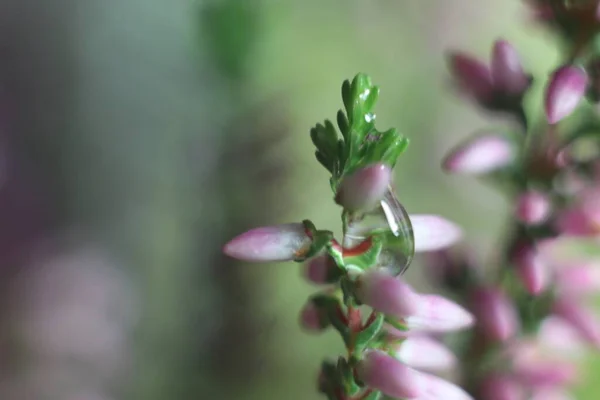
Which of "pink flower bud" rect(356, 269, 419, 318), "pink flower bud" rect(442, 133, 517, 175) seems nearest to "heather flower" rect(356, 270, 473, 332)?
"pink flower bud" rect(356, 269, 419, 318)

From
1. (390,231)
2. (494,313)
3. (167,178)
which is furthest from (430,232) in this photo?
(167,178)

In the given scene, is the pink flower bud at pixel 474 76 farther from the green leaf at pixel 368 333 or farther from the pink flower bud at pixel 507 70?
the green leaf at pixel 368 333

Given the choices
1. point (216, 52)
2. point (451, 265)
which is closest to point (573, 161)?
point (451, 265)

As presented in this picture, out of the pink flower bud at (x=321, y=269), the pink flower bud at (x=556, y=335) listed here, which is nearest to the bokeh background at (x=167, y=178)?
the pink flower bud at (x=556, y=335)

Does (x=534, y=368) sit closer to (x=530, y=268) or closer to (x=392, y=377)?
(x=530, y=268)

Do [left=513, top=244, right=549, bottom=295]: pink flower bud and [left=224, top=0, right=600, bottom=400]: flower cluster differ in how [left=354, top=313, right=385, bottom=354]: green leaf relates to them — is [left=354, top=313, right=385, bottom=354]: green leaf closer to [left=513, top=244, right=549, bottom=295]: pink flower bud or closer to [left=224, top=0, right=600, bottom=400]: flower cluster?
[left=224, top=0, right=600, bottom=400]: flower cluster

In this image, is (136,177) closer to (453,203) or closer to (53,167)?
(53,167)
